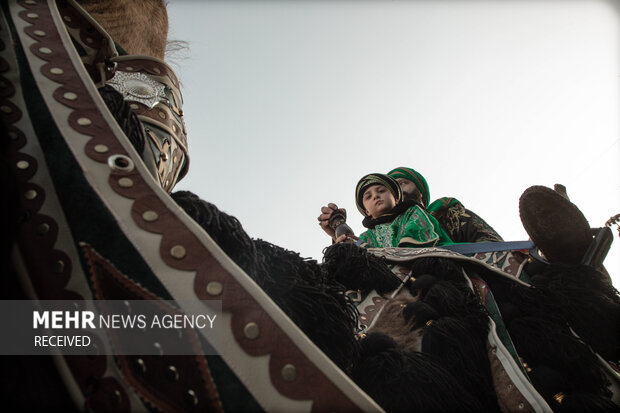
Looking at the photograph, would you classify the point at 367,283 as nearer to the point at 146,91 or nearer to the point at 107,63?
the point at 146,91

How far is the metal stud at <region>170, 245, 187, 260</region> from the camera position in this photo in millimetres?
578

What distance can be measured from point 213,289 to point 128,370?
0.46 feet

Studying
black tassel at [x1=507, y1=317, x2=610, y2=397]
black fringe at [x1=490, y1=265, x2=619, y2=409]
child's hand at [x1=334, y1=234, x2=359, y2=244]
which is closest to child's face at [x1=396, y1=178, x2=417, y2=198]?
child's hand at [x1=334, y1=234, x2=359, y2=244]

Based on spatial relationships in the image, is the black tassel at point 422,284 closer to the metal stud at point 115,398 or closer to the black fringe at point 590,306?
the black fringe at point 590,306

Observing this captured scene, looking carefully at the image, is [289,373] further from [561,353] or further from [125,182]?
[561,353]

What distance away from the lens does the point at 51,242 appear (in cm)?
55

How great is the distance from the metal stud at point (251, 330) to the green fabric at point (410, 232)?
1822mm

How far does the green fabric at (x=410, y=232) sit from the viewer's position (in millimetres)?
2291

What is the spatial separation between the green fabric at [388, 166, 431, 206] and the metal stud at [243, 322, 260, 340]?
2877mm

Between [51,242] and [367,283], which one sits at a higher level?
[51,242]

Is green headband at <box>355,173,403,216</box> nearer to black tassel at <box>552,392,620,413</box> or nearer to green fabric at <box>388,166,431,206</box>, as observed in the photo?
Answer: green fabric at <box>388,166,431,206</box>

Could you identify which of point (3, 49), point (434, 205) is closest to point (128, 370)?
point (3, 49)

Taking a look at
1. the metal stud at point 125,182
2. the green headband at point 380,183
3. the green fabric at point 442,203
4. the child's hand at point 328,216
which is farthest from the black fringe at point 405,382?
the green fabric at point 442,203

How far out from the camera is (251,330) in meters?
0.55
